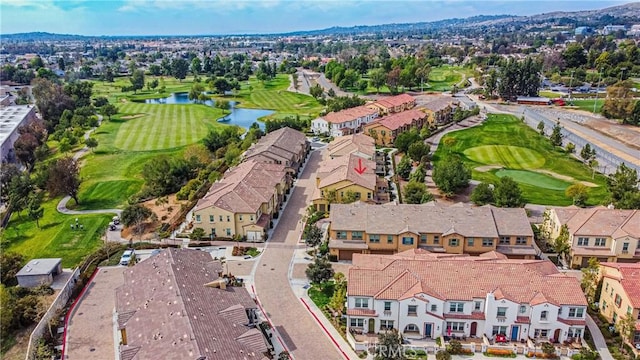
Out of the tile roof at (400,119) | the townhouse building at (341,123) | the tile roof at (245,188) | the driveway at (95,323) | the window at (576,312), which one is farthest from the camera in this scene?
the townhouse building at (341,123)

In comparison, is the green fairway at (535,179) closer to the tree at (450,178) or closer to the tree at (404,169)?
the tree at (450,178)

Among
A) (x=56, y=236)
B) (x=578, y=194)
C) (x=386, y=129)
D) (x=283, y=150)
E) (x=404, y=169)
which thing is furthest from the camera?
(x=386, y=129)

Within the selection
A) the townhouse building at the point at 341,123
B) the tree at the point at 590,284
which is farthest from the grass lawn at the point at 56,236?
the townhouse building at the point at 341,123

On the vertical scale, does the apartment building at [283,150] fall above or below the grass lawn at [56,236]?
above

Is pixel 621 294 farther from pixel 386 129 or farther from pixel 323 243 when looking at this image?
pixel 386 129

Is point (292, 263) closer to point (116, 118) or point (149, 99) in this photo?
point (116, 118)

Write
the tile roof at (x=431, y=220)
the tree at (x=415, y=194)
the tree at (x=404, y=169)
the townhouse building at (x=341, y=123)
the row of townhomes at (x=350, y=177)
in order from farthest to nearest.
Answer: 1. the townhouse building at (x=341, y=123)
2. the tree at (x=404, y=169)
3. the row of townhomes at (x=350, y=177)
4. the tree at (x=415, y=194)
5. the tile roof at (x=431, y=220)

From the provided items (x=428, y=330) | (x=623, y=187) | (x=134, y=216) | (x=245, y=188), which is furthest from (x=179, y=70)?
(x=428, y=330)
